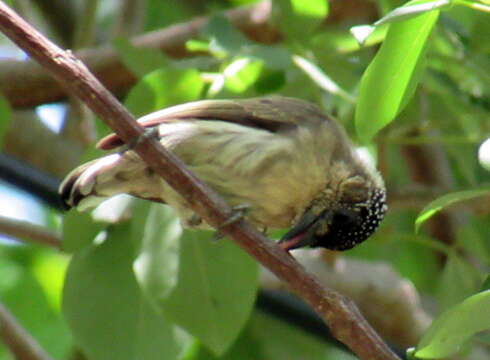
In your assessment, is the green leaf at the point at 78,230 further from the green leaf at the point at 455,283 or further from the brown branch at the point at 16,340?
the green leaf at the point at 455,283

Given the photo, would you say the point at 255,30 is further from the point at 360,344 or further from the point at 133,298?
the point at 360,344

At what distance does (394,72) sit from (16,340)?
7.74 ft

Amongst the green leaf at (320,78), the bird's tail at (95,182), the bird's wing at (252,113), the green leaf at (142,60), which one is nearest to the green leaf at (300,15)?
the green leaf at (320,78)

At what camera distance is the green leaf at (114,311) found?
414 centimetres

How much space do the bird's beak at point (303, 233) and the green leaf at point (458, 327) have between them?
4.22 feet

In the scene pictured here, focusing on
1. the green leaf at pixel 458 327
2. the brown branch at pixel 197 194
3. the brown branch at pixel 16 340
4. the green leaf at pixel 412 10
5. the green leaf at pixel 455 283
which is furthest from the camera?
the brown branch at pixel 16 340

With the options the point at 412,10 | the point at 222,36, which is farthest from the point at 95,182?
the point at 412,10

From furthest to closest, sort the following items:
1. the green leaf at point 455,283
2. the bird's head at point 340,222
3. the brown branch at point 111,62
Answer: the brown branch at point 111,62 < the green leaf at point 455,283 < the bird's head at point 340,222

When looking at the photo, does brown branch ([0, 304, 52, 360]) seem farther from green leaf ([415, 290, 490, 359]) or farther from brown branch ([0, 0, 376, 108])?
green leaf ([415, 290, 490, 359])

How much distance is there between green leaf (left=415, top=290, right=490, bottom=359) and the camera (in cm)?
283

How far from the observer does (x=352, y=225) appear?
14.2 feet

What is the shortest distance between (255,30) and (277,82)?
1282 millimetres

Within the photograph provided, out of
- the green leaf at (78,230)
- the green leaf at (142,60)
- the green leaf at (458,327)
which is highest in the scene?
the green leaf at (458,327)

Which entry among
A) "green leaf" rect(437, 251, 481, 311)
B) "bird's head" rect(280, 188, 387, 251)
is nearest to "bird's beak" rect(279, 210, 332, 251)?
"bird's head" rect(280, 188, 387, 251)
